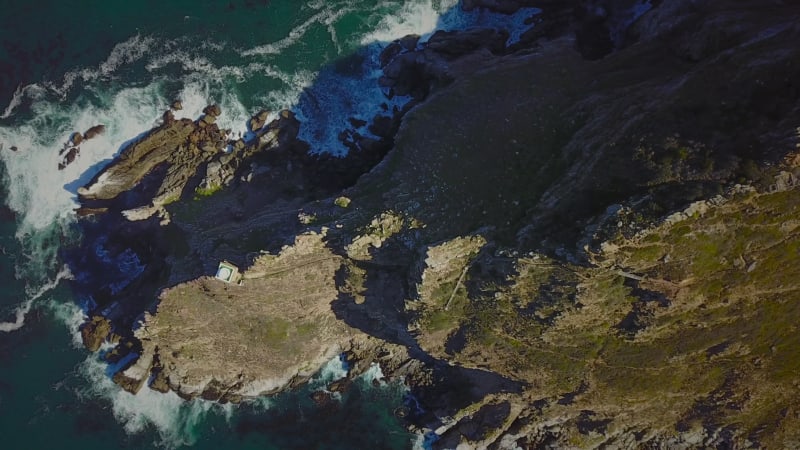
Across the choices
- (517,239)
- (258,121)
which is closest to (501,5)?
(258,121)

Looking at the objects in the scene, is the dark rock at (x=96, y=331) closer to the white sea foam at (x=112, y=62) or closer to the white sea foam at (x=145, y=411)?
the white sea foam at (x=145, y=411)

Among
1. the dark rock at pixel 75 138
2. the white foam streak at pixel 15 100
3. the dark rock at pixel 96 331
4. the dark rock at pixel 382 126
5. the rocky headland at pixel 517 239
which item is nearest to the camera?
the rocky headland at pixel 517 239

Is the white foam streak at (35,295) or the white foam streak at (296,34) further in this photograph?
the white foam streak at (296,34)

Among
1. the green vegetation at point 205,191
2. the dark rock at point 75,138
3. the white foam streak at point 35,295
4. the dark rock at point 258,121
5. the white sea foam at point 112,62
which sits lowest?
the white foam streak at point 35,295

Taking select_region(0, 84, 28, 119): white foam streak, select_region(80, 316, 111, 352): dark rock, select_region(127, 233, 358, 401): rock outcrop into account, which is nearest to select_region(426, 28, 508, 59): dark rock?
select_region(127, 233, 358, 401): rock outcrop

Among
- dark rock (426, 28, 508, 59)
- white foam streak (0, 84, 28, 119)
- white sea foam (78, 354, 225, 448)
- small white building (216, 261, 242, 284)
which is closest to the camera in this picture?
small white building (216, 261, 242, 284)

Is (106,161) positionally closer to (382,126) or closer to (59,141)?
(59,141)

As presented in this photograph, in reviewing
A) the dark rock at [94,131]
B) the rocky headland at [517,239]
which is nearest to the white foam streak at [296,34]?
the rocky headland at [517,239]

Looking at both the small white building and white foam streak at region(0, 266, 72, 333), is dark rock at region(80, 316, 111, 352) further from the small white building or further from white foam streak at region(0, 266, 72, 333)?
the small white building
